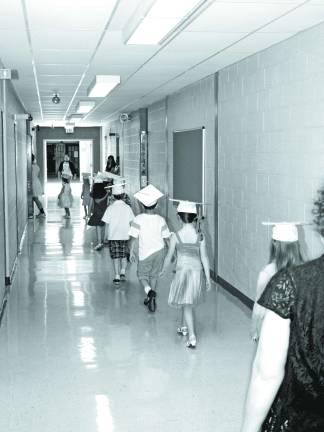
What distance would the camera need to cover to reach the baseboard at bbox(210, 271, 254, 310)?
7.31m

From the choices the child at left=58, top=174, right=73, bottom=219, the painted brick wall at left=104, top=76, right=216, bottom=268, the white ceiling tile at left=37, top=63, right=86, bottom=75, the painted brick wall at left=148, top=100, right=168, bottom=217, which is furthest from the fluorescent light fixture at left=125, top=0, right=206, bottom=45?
the child at left=58, top=174, right=73, bottom=219

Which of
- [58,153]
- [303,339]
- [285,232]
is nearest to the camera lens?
[303,339]

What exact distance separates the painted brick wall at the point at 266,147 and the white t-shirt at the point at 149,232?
0.96 meters

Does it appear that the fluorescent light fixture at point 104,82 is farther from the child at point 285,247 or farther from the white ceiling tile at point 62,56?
the child at point 285,247

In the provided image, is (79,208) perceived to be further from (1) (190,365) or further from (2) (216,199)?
(1) (190,365)

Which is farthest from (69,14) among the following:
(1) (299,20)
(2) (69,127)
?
(2) (69,127)

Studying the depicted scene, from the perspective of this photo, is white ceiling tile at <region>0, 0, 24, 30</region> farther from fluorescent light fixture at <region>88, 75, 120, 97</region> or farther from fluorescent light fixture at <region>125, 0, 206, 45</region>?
fluorescent light fixture at <region>88, 75, 120, 97</region>

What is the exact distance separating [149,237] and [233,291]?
141 centimetres

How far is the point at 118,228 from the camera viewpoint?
8.73m

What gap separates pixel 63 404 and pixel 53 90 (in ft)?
23.4

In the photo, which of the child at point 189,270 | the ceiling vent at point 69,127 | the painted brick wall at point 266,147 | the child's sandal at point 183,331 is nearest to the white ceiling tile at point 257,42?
the painted brick wall at point 266,147

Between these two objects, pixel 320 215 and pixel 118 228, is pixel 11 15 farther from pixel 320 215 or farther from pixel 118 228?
pixel 118 228

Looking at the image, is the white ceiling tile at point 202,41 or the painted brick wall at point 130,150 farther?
the painted brick wall at point 130,150

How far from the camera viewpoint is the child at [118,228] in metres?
8.73
